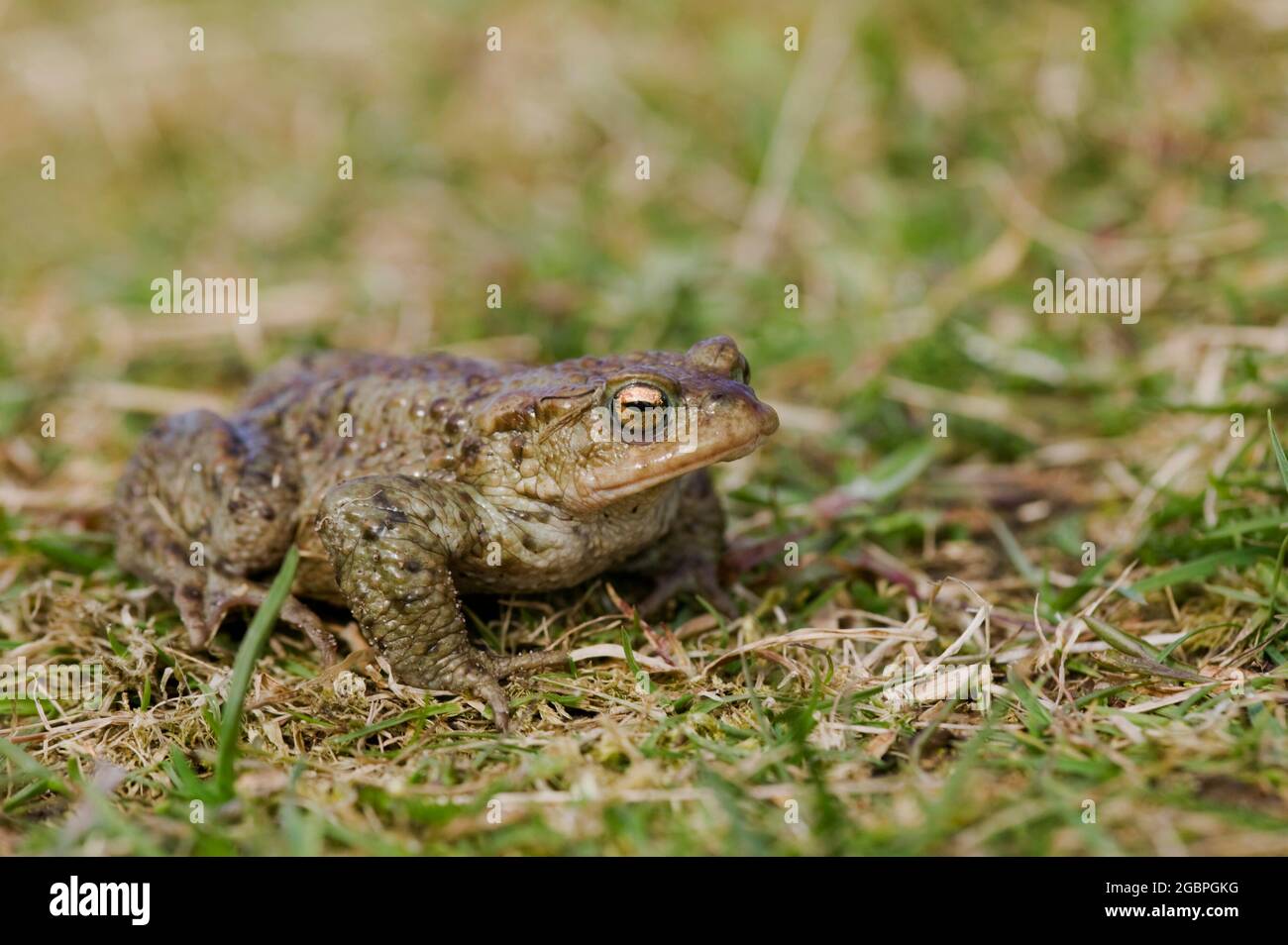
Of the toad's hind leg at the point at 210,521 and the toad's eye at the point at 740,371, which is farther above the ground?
the toad's eye at the point at 740,371

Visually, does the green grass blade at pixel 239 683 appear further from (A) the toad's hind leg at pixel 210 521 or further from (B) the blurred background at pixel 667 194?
(B) the blurred background at pixel 667 194

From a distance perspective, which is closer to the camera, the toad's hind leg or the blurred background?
the toad's hind leg

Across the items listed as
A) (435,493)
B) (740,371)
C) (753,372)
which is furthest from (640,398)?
(753,372)

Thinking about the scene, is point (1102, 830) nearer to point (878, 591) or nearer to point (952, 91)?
point (878, 591)

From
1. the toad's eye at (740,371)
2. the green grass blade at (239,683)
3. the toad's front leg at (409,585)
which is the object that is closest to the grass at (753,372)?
the green grass blade at (239,683)

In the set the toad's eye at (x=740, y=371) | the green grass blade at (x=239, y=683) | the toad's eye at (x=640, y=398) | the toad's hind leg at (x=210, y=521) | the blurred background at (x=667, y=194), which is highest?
the blurred background at (x=667, y=194)

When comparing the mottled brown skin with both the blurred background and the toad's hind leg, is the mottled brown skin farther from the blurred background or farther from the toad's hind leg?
the blurred background

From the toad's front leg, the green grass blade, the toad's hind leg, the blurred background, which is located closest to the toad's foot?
A: the toad's hind leg
